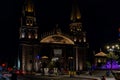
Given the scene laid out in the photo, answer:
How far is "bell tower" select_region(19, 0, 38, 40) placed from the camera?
79062 millimetres

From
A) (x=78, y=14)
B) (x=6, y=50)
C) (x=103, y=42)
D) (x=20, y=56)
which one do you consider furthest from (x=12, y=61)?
(x=103, y=42)

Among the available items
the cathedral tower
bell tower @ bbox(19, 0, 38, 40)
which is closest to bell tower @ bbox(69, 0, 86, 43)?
bell tower @ bbox(19, 0, 38, 40)

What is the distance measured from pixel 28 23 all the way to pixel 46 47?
322 inches

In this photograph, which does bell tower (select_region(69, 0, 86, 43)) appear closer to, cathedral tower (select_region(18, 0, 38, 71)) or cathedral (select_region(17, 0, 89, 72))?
cathedral (select_region(17, 0, 89, 72))

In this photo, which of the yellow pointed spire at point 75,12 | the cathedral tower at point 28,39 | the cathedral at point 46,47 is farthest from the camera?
the yellow pointed spire at point 75,12

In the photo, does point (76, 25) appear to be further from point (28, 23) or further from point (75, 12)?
point (28, 23)

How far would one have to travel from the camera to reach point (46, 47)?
80.0m

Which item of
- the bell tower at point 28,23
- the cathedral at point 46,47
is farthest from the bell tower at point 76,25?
the bell tower at point 28,23

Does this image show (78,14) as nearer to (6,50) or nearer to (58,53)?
(58,53)

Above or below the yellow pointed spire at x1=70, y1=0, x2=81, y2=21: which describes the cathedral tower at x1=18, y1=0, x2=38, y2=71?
below

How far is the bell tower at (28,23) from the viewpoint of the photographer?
7906 cm

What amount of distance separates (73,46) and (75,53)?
6.83 feet

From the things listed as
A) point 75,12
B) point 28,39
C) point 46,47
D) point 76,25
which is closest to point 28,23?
point 28,39

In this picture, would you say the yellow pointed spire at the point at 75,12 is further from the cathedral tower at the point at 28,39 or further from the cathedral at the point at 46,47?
the cathedral tower at the point at 28,39
